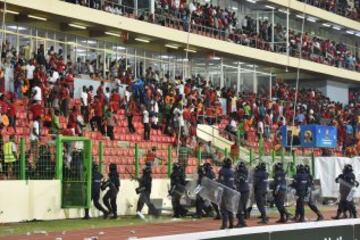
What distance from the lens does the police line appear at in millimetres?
10445

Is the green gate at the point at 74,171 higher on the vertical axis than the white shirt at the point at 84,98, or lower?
lower

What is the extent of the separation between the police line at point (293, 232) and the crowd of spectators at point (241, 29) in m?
24.0

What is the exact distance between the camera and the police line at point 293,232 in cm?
1045

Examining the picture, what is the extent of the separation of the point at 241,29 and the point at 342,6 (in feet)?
52.1

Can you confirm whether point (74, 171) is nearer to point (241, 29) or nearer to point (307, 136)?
point (307, 136)

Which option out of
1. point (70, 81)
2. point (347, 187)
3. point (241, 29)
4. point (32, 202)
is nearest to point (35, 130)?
point (32, 202)

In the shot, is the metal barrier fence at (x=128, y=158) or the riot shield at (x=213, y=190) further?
the metal barrier fence at (x=128, y=158)

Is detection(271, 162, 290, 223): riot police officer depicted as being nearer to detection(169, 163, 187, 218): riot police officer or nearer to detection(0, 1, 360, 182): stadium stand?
detection(169, 163, 187, 218): riot police officer

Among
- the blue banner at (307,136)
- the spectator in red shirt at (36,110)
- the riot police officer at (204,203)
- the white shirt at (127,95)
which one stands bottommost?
the riot police officer at (204,203)

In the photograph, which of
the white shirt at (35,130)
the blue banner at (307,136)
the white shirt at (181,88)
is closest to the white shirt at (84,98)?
the white shirt at (35,130)

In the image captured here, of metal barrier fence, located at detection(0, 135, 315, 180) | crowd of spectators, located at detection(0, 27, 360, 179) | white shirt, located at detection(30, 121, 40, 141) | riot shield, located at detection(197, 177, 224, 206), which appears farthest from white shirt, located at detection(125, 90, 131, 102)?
riot shield, located at detection(197, 177, 224, 206)

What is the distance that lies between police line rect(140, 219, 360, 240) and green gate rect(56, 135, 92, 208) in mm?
11378

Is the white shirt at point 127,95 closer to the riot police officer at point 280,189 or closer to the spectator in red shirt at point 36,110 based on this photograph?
the spectator in red shirt at point 36,110

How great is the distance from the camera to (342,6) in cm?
6047
